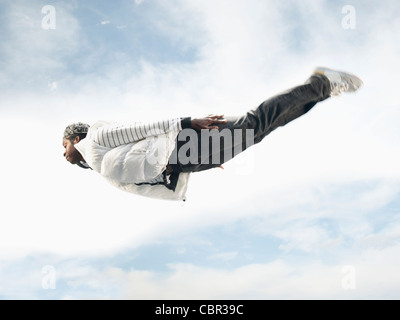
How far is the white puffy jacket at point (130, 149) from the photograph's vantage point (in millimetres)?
4172

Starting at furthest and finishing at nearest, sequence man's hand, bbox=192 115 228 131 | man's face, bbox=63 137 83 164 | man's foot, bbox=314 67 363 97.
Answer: man's face, bbox=63 137 83 164 < man's foot, bbox=314 67 363 97 < man's hand, bbox=192 115 228 131

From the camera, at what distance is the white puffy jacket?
13.7 feet

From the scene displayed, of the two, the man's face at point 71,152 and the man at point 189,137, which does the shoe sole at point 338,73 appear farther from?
the man's face at point 71,152

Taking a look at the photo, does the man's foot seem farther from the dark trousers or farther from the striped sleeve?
the striped sleeve

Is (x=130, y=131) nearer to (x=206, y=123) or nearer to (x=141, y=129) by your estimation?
(x=141, y=129)

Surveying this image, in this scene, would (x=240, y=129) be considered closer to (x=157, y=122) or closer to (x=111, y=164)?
(x=157, y=122)

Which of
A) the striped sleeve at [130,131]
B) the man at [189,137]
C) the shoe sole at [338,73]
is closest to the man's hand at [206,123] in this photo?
the man at [189,137]

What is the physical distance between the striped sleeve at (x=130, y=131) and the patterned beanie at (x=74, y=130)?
419 mm

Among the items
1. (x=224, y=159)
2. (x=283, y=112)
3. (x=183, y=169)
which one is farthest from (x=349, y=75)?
(x=183, y=169)

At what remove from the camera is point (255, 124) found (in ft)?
13.9

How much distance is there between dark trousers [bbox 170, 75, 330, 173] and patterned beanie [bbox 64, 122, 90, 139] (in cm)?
126

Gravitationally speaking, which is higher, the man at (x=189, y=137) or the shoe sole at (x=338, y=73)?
the shoe sole at (x=338, y=73)

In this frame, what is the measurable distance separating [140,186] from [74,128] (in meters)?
1.08

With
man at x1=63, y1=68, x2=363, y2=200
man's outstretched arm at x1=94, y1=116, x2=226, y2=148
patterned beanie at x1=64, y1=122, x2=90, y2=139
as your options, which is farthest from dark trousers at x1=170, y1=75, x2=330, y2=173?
patterned beanie at x1=64, y1=122, x2=90, y2=139
